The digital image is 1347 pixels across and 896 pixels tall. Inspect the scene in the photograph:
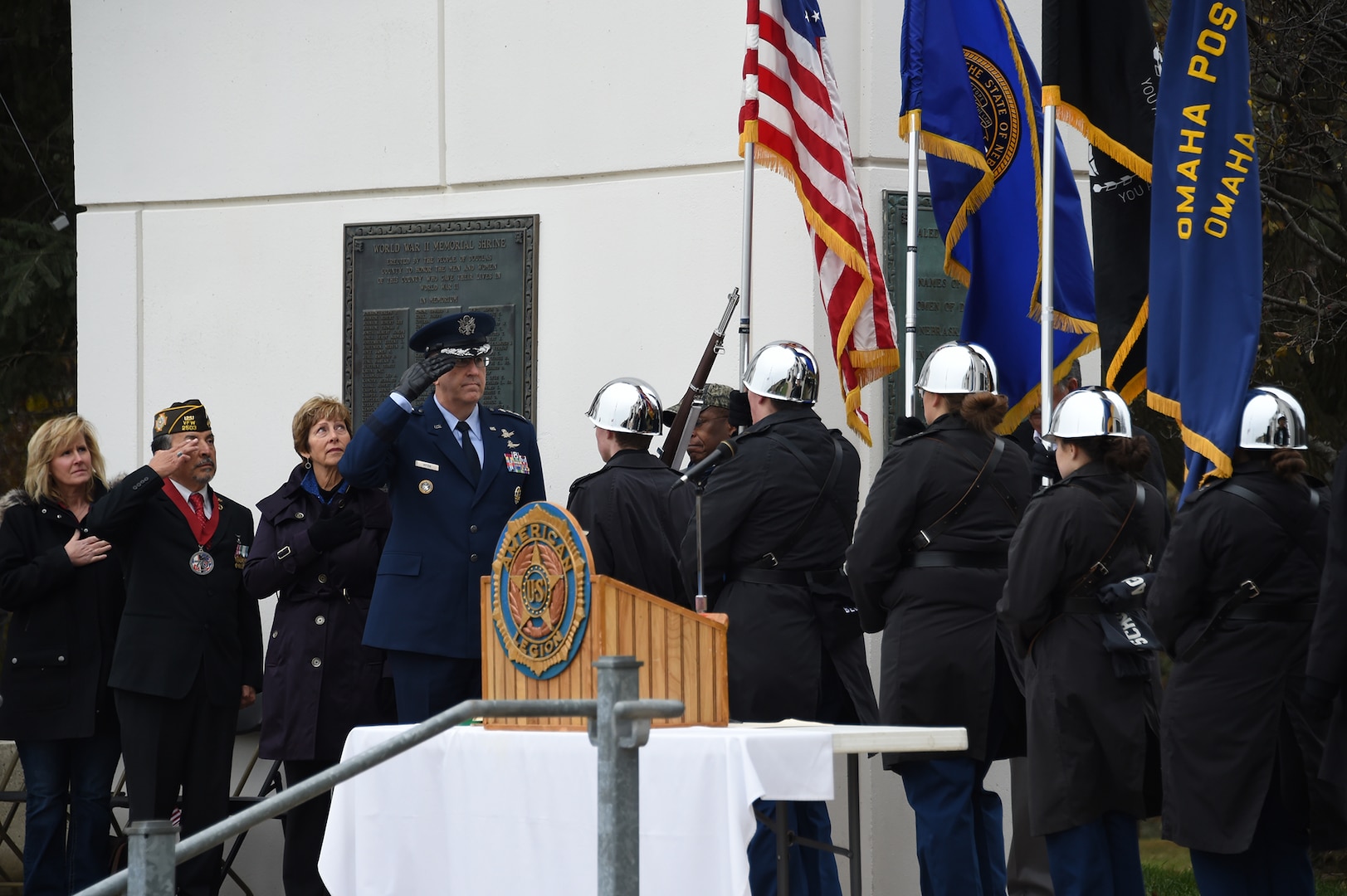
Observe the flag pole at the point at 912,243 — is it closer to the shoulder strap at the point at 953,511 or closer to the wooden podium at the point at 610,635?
the shoulder strap at the point at 953,511

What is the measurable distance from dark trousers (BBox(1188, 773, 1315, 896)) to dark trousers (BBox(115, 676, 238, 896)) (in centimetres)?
410

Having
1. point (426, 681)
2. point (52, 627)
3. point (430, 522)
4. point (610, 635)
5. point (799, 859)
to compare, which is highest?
point (430, 522)

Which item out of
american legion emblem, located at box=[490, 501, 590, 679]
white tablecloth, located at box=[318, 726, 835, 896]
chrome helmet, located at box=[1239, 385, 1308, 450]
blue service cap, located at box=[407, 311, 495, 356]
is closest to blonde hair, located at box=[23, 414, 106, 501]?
blue service cap, located at box=[407, 311, 495, 356]

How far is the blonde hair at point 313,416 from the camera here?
25.7 ft

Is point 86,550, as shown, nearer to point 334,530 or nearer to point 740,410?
point 334,530

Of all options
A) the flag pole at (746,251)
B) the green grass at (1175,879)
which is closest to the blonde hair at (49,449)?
the flag pole at (746,251)

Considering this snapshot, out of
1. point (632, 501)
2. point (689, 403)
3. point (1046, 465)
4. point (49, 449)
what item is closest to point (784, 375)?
point (632, 501)

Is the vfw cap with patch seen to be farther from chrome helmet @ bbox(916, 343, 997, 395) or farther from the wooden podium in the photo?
chrome helmet @ bbox(916, 343, 997, 395)

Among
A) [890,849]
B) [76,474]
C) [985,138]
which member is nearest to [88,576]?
[76,474]

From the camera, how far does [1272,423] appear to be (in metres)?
5.84

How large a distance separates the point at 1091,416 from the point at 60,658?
4.57 meters

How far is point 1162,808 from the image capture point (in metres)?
5.98

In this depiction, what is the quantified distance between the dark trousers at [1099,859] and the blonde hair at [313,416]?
363 cm

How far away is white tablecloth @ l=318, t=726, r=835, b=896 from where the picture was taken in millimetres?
4840
